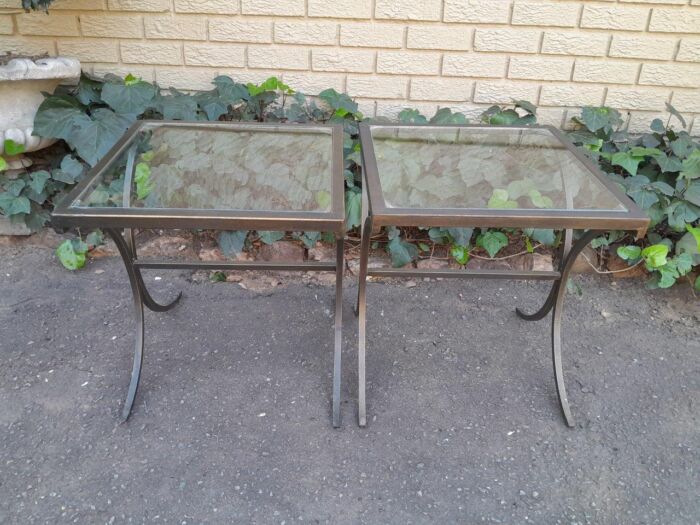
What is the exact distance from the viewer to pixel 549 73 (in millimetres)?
3057

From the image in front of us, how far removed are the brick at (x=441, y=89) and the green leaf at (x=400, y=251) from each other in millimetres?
872

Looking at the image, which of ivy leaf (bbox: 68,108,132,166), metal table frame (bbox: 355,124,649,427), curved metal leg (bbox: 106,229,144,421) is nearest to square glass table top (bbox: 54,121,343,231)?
metal table frame (bbox: 355,124,649,427)

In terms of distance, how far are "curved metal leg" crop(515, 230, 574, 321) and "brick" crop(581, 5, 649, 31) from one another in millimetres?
1281

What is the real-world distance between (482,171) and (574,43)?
147cm

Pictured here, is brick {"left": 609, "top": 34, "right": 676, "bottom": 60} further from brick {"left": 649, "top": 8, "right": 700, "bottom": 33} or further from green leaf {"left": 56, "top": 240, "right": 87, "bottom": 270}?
green leaf {"left": 56, "top": 240, "right": 87, "bottom": 270}

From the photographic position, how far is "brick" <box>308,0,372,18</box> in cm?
292

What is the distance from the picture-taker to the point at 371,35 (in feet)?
9.82

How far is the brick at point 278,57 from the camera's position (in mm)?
3049

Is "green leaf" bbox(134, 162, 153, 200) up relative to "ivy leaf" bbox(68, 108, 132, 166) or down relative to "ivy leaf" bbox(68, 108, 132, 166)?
up

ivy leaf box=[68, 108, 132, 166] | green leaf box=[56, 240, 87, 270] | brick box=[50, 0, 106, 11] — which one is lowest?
green leaf box=[56, 240, 87, 270]

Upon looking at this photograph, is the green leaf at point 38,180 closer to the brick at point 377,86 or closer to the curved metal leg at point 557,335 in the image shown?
the brick at point 377,86

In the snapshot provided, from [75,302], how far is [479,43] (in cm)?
241

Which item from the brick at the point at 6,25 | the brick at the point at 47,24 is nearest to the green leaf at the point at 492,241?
the brick at the point at 47,24

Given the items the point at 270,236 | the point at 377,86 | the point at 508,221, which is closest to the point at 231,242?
the point at 270,236
